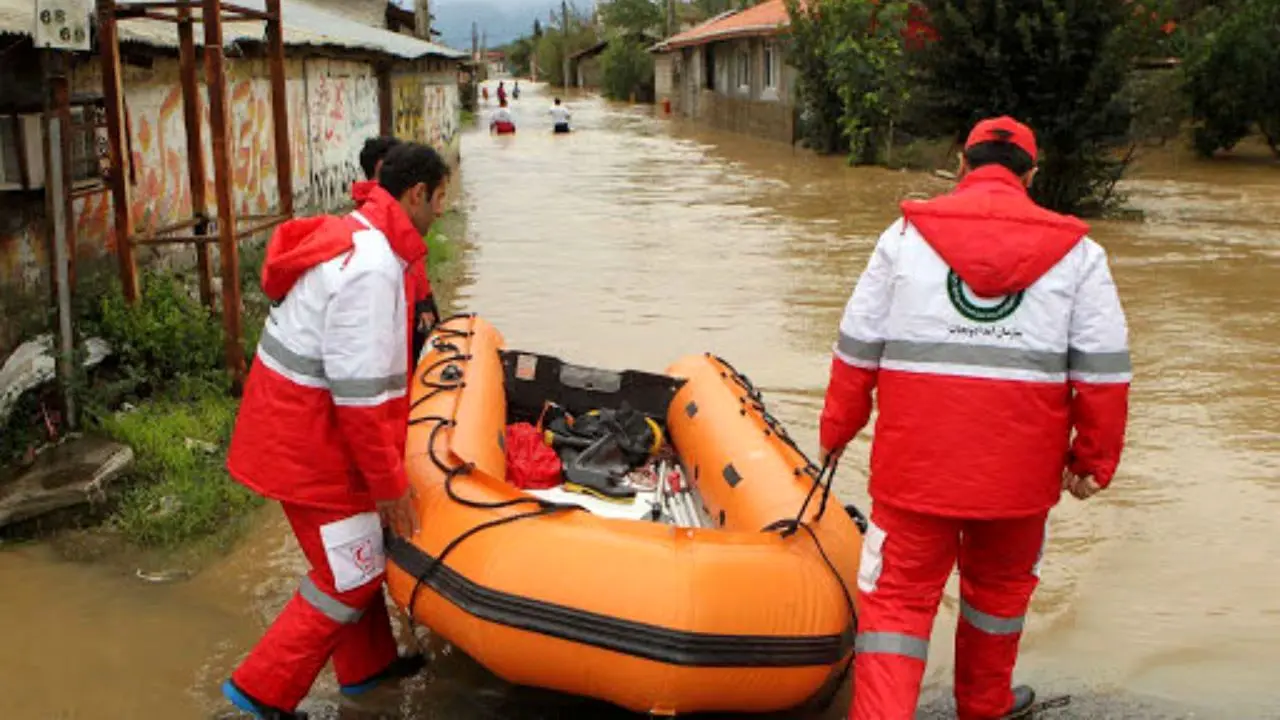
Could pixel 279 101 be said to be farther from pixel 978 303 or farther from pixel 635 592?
pixel 978 303

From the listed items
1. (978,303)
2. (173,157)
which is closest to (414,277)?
(978,303)

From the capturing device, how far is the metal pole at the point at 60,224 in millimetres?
5578

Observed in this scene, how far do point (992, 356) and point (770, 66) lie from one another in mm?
28202

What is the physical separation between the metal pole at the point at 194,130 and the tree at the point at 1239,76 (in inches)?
707

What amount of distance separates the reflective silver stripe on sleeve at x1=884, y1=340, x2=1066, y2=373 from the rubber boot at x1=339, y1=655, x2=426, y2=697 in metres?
2.04

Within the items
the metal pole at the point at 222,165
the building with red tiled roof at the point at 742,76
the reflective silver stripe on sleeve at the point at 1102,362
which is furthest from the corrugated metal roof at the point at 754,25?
the reflective silver stripe on sleeve at the point at 1102,362

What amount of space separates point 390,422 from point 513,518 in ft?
1.75

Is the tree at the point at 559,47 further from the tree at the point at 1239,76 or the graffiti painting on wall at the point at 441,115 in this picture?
the tree at the point at 1239,76

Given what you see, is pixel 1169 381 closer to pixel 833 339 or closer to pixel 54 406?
pixel 833 339

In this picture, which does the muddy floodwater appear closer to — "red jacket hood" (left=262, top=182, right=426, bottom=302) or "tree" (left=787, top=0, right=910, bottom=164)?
"red jacket hood" (left=262, top=182, right=426, bottom=302)

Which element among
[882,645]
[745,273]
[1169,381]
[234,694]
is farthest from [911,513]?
[745,273]

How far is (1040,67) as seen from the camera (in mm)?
13977

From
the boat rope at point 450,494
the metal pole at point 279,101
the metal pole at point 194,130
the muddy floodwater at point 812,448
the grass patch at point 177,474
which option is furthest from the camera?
the metal pole at point 279,101

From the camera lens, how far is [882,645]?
3.30 meters
